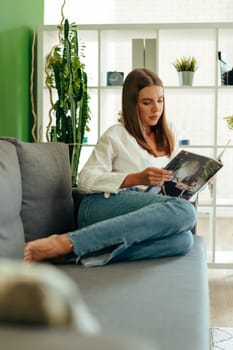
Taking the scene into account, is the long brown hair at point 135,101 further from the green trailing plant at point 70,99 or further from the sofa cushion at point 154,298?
the green trailing plant at point 70,99

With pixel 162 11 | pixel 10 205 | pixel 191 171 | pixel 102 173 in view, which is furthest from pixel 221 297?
pixel 162 11

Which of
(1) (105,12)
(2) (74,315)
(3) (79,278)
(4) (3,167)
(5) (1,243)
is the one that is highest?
(1) (105,12)

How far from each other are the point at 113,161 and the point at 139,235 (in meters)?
0.60

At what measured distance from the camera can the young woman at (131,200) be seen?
200 cm

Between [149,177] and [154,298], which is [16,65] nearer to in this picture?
[149,177]

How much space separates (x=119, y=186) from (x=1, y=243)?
2.42 feet

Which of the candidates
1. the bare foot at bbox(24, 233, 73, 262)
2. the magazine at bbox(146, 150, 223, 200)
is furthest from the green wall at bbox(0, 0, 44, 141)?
the bare foot at bbox(24, 233, 73, 262)

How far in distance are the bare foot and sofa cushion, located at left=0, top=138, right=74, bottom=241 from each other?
119 mm

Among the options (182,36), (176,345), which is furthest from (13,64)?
(176,345)

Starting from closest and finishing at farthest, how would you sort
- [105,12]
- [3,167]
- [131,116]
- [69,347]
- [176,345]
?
[69,347] → [176,345] → [3,167] → [131,116] → [105,12]

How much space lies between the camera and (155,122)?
2.68m

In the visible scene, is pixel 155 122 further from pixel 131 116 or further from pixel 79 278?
pixel 79 278

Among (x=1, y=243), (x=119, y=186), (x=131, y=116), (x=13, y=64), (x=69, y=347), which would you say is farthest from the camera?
(x=13, y=64)

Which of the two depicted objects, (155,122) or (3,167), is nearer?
(3,167)
